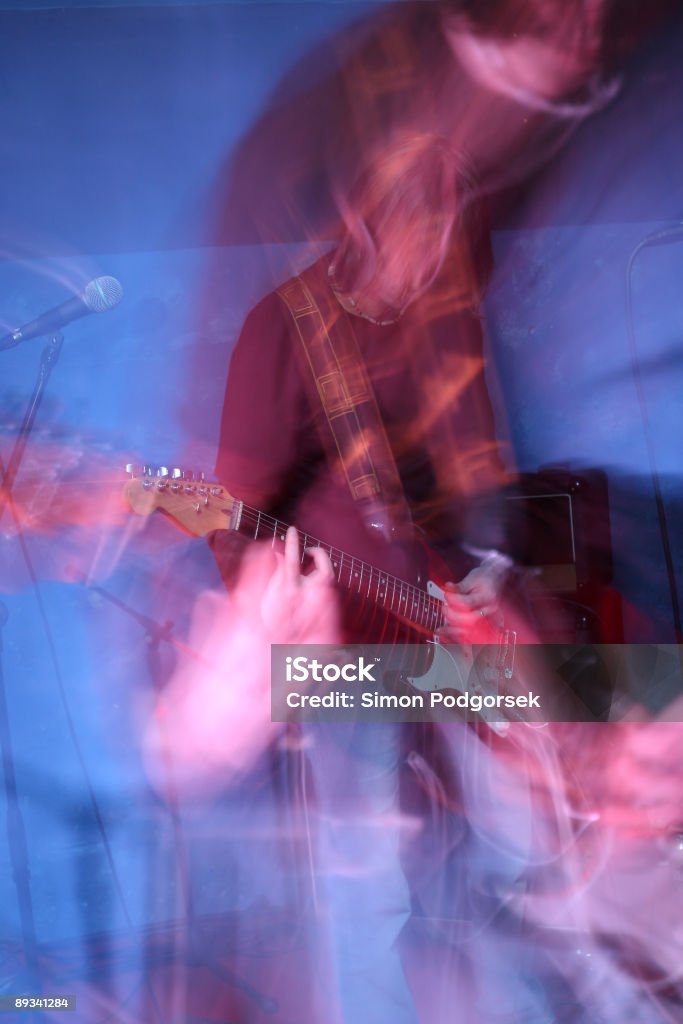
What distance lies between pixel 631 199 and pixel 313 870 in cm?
144

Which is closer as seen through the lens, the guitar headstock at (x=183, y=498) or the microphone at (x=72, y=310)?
the guitar headstock at (x=183, y=498)

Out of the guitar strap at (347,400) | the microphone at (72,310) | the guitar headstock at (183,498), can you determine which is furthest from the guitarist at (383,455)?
the microphone at (72,310)

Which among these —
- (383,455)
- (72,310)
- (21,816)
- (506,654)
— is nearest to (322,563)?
(383,455)

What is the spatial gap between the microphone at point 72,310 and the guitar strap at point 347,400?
0.32m

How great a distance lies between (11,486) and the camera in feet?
4.15

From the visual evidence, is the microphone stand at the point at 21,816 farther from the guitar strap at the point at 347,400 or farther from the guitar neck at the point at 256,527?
the guitar strap at the point at 347,400

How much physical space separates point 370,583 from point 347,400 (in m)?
0.34

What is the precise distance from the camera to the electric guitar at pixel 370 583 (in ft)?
3.77

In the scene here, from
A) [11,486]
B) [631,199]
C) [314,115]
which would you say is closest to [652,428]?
[631,199]

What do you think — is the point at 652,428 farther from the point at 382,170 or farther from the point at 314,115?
the point at 314,115

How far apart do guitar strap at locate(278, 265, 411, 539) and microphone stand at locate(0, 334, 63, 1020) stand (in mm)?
466

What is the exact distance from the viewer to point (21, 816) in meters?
1.32

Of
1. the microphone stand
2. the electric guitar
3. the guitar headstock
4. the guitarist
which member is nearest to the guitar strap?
Result: the guitarist

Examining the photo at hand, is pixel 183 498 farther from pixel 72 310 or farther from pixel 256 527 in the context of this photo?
pixel 72 310
